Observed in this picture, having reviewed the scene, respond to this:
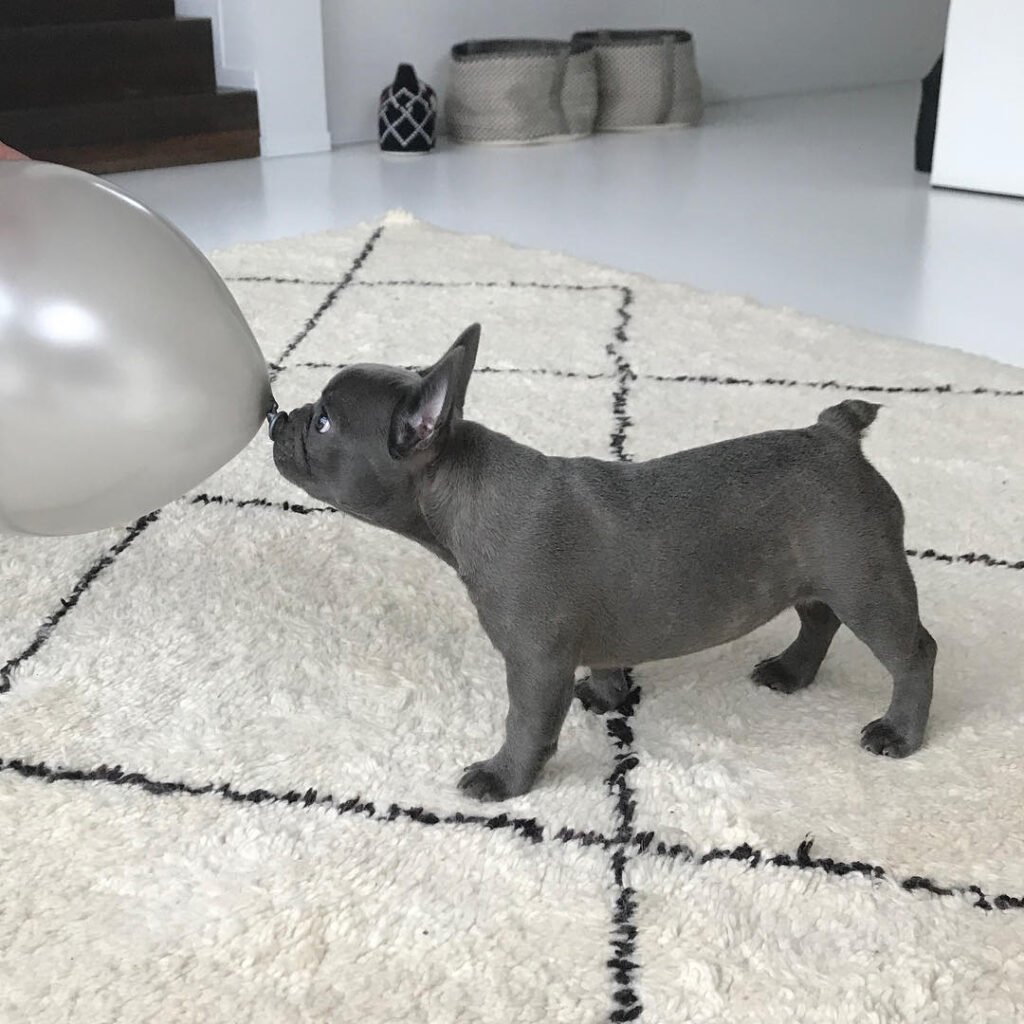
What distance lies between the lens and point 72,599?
1341mm

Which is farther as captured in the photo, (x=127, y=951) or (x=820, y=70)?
(x=820, y=70)

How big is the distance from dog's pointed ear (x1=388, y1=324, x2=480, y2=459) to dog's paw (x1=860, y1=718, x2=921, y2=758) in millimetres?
455

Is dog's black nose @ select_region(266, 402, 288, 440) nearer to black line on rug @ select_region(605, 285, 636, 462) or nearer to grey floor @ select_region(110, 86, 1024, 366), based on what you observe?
black line on rug @ select_region(605, 285, 636, 462)

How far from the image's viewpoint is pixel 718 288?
2523mm

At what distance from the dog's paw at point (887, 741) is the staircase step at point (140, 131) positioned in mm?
3080

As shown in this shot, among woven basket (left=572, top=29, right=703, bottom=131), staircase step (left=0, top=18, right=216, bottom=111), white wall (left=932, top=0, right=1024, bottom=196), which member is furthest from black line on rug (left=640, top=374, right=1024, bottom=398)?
woven basket (left=572, top=29, right=703, bottom=131)

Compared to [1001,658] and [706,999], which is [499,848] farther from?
[1001,658]

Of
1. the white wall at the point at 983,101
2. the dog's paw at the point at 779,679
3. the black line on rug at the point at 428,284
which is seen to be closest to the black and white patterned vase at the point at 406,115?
the white wall at the point at 983,101

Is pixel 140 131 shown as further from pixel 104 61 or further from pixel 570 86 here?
pixel 570 86

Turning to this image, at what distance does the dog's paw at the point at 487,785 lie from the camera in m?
1.03

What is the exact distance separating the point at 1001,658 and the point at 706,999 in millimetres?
564

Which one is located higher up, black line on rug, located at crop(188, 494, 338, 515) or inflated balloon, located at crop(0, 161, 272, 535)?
inflated balloon, located at crop(0, 161, 272, 535)

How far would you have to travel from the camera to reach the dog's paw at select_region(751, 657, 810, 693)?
3.91 ft

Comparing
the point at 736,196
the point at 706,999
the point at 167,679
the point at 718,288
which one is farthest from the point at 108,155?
the point at 706,999
